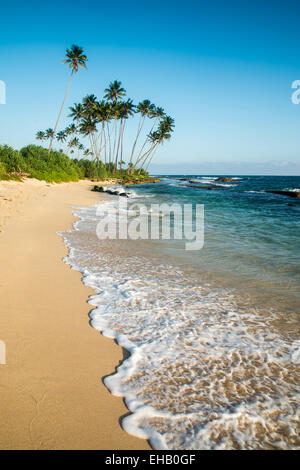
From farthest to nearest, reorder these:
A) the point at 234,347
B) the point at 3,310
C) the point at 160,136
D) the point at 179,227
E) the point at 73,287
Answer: the point at 160,136
the point at 179,227
the point at 73,287
the point at 3,310
the point at 234,347

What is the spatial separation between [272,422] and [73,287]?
2912 mm

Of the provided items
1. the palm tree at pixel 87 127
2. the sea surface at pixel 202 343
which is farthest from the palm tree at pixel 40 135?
the sea surface at pixel 202 343

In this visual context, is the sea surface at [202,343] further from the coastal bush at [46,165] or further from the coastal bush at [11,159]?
the coastal bush at [46,165]

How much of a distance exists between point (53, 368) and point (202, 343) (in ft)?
4.84

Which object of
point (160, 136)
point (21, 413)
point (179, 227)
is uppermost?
point (160, 136)

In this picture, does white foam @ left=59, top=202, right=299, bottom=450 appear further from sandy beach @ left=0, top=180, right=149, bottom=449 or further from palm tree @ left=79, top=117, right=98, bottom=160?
palm tree @ left=79, top=117, right=98, bottom=160

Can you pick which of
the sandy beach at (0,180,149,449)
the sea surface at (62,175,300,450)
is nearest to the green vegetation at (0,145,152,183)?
the sandy beach at (0,180,149,449)

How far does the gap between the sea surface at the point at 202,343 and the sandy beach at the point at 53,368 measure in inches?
5.5

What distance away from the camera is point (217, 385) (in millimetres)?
2045

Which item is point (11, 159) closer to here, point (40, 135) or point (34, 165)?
point (34, 165)

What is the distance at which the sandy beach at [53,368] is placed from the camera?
63.2 inches

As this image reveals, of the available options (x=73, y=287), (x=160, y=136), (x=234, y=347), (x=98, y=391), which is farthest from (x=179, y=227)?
(x=160, y=136)

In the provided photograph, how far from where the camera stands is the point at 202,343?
102 inches
